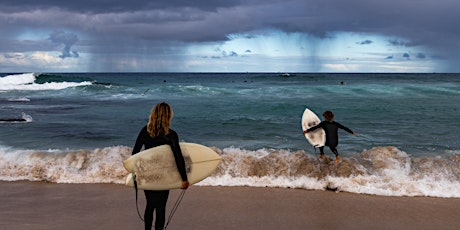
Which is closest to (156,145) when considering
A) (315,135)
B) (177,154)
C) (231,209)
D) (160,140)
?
(160,140)

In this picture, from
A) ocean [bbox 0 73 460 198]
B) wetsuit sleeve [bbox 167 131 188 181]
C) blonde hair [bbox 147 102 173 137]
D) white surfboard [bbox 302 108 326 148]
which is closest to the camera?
blonde hair [bbox 147 102 173 137]

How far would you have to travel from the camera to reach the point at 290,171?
826 centimetres

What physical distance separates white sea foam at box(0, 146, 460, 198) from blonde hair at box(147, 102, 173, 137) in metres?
3.48

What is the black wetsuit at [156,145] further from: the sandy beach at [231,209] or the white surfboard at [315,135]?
the white surfboard at [315,135]

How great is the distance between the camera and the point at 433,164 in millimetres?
8789

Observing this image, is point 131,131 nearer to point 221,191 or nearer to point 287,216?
point 221,191

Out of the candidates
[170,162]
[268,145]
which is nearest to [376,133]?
[268,145]

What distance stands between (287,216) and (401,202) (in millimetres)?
2005

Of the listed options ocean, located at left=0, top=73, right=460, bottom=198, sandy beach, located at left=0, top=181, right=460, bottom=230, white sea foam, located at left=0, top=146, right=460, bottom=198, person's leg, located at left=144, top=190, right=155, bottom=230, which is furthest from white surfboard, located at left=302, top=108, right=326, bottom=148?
person's leg, located at left=144, top=190, right=155, bottom=230

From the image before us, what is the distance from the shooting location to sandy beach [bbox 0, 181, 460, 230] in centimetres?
555

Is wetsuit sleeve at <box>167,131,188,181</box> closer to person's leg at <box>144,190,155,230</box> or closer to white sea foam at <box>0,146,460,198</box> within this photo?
person's leg at <box>144,190,155,230</box>

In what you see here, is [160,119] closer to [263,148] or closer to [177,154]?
[177,154]

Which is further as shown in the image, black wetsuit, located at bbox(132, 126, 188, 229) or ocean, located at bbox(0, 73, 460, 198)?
ocean, located at bbox(0, 73, 460, 198)

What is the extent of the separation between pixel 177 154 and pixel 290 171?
4.36m
